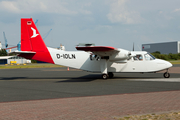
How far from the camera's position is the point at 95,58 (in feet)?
63.7

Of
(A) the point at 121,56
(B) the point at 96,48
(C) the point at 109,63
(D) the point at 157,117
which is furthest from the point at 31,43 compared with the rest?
(D) the point at 157,117

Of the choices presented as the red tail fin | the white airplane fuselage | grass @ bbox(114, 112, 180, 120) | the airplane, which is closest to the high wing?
the airplane

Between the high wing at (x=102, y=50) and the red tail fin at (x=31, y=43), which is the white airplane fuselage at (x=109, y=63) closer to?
the red tail fin at (x=31, y=43)

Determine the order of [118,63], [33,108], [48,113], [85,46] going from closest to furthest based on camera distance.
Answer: [48,113] → [33,108] → [85,46] → [118,63]

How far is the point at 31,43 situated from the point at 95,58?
6.41 m

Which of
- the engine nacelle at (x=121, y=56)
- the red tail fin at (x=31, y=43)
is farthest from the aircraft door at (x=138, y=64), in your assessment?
the red tail fin at (x=31, y=43)

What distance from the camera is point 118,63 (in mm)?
19141

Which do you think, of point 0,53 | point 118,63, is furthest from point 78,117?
point 0,53

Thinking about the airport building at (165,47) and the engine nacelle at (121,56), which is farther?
the airport building at (165,47)

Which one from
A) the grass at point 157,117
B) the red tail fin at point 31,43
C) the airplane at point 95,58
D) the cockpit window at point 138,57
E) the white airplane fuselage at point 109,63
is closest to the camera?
the grass at point 157,117

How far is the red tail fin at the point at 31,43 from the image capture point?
19.8 m

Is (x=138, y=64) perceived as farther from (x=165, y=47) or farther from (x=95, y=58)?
(x=165, y=47)

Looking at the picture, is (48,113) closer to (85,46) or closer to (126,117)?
(126,117)

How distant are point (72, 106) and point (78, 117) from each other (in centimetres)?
166
